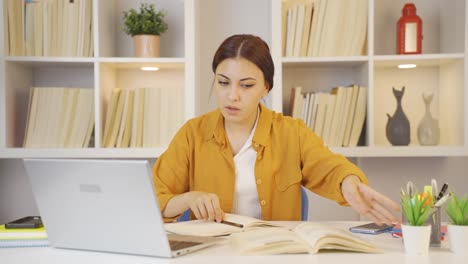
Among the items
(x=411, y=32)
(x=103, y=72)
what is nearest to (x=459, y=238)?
(x=411, y=32)

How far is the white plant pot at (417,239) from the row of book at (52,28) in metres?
1.93

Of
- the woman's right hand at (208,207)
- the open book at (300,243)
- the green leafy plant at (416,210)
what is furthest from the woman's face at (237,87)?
the green leafy plant at (416,210)

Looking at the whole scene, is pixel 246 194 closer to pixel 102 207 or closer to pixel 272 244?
pixel 272 244

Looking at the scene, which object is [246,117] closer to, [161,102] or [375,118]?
[161,102]

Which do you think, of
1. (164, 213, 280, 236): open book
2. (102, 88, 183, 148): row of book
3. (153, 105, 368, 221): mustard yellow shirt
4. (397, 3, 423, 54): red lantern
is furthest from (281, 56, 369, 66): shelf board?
(164, 213, 280, 236): open book

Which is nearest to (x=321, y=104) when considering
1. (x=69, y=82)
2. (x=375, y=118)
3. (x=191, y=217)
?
(x=375, y=118)

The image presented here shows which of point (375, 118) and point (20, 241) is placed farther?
point (375, 118)

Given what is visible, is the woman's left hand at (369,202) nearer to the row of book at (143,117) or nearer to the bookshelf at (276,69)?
the bookshelf at (276,69)

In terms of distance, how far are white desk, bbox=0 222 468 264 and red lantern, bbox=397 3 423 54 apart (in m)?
1.63

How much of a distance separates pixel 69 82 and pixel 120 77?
0.26 metres

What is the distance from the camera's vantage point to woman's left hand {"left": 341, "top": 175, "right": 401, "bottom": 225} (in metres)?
1.62

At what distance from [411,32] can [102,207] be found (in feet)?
6.66

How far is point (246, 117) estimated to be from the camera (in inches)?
85.7

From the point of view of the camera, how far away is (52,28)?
9.32 feet
